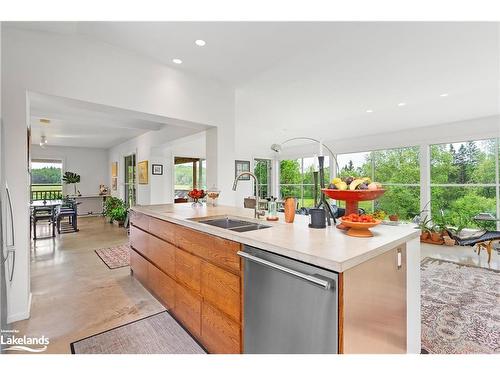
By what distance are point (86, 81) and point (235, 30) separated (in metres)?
1.68

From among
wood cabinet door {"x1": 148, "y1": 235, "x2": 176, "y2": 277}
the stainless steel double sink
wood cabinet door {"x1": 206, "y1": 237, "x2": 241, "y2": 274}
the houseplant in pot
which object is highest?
the stainless steel double sink

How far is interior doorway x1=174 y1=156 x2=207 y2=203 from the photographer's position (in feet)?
23.1

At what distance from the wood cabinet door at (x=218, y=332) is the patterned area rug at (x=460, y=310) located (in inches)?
57.2

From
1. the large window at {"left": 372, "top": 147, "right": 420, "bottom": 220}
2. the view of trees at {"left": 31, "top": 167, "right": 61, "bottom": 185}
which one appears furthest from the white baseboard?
the view of trees at {"left": 31, "top": 167, "right": 61, "bottom": 185}

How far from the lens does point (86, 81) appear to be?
270 cm

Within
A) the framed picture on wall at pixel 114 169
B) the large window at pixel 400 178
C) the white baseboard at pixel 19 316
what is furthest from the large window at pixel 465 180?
the framed picture on wall at pixel 114 169

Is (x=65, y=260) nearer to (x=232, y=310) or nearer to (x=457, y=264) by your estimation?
(x=232, y=310)

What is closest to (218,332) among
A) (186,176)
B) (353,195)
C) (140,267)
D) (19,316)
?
(353,195)

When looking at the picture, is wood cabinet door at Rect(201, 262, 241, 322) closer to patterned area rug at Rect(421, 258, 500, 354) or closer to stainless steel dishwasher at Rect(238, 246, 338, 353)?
stainless steel dishwasher at Rect(238, 246, 338, 353)

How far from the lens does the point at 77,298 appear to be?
266 centimetres

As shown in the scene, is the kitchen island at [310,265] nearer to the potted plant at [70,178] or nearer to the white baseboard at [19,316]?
the white baseboard at [19,316]

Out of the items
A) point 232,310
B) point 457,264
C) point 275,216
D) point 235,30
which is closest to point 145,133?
point 235,30

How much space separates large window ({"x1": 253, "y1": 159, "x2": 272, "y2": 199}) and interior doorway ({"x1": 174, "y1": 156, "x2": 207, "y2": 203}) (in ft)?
7.12

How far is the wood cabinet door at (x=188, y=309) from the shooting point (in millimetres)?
1881
